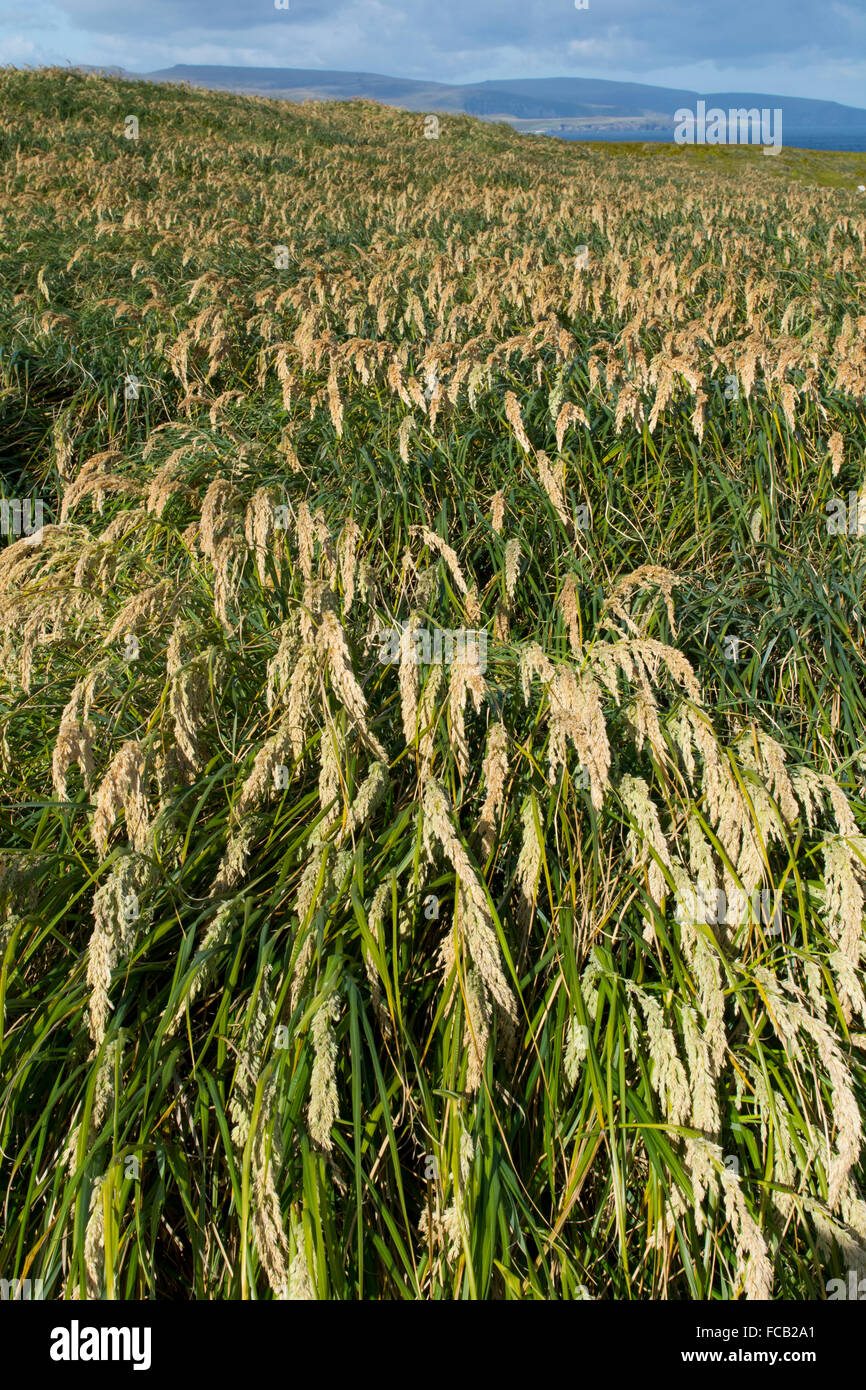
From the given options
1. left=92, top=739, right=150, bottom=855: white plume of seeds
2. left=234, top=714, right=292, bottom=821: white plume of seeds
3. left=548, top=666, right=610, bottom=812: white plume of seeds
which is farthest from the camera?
left=234, top=714, right=292, bottom=821: white plume of seeds

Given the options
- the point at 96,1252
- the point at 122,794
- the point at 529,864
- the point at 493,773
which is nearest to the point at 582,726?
the point at 493,773

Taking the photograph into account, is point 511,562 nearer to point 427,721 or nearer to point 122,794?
point 427,721

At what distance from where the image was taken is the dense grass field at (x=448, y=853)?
5.07 feet

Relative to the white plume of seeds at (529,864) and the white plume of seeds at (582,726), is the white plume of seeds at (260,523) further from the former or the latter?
the white plume of seeds at (529,864)

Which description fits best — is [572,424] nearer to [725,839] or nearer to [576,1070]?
[725,839]

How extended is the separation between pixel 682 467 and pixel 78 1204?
3.54 metres

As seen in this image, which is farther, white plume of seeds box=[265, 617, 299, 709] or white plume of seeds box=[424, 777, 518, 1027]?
white plume of seeds box=[265, 617, 299, 709]

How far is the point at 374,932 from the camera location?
172 centimetres

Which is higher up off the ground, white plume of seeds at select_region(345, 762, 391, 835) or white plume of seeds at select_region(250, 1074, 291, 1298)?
white plume of seeds at select_region(345, 762, 391, 835)

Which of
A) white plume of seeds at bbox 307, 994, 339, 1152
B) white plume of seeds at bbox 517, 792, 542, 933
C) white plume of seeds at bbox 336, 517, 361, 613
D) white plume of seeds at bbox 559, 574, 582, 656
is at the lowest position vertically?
white plume of seeds at bbox 307, 994, 339, 1152

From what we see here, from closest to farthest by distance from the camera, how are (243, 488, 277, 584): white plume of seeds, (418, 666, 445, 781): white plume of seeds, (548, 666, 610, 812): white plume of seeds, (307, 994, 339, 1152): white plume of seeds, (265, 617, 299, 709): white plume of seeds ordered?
(307, 994, 339, 1152): white plume of seeds
(548, 666, 610, 812): white plume of seeds
(418, 666, 445, 781): white plume of seeds
(265, 617, 299, 709): white plume of seeds
(243, 488, 277, 584): white plume of seeds

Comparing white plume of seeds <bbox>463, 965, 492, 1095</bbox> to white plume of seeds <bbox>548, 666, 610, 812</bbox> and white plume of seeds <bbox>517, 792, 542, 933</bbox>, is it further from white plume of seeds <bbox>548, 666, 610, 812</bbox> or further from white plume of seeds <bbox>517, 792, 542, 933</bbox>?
white plume of seeds <bbox>548, 666, 610, 812</bbox>

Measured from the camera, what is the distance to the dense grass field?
1.55 m

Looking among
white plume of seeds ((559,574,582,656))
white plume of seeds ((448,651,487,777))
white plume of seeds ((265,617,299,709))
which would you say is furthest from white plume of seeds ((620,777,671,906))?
white plume of seeds ((265,617,299,709))
